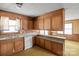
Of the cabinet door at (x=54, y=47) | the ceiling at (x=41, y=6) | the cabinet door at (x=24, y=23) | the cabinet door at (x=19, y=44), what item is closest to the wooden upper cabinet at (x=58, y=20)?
the ceiling at (x=41, y=6)

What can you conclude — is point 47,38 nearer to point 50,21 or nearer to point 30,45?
point 50,21

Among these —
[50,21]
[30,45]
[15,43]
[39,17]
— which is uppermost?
[39,17]

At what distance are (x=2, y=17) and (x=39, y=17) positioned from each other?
1.60 metres

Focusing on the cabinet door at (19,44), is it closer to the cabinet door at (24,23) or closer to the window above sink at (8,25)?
the window above sink at (8,25)

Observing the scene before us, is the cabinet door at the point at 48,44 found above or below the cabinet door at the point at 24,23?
below

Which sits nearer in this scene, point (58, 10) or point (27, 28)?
point (58, 10)

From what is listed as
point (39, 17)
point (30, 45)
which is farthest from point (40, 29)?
point (30, 45)

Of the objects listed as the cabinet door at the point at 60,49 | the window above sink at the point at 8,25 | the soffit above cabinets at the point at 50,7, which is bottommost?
the cabinet door at the point at 60,49

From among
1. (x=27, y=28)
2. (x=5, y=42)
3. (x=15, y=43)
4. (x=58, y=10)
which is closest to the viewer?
(x=5, y=42)

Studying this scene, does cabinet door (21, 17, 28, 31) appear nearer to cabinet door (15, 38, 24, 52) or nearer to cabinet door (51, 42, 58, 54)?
cabinet door (15, 38, 24, 52)

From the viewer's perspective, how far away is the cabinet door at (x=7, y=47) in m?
2.42

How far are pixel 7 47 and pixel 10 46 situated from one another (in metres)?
0.12

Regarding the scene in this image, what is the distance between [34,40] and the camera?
3.84m

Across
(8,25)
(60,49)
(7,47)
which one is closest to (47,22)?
(60,49)
